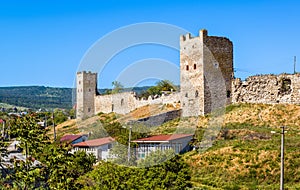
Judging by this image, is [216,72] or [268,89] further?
[216,72]

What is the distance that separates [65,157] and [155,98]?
116 feet

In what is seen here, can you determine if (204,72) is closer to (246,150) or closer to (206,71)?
(206,71)

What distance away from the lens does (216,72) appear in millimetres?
38062

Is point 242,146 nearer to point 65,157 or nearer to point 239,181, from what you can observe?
point 239,181

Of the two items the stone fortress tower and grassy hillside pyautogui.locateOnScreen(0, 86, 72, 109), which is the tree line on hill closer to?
grassy hillside pyautogui.locateOnScreen(0, 86, 72, 109)

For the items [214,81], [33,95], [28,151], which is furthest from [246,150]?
[33,95]

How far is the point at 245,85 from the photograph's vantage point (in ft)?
124

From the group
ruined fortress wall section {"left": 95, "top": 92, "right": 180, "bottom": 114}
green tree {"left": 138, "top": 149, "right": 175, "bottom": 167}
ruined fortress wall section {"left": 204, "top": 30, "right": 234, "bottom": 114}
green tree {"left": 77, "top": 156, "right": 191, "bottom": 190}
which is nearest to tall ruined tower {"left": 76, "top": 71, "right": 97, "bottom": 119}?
ruined fortress wall section {"left": 95, "top": 92, "right": 180, "bottom": 114}

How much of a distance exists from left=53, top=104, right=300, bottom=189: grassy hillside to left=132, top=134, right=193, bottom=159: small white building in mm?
714

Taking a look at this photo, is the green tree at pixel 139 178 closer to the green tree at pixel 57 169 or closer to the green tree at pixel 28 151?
the green tree at pixel 57 169

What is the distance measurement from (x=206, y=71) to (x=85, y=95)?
3410 centimetres

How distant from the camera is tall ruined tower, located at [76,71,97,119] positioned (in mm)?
68875

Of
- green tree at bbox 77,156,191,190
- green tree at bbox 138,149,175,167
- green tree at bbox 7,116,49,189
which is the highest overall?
green tree at bbox 7,116,49,189

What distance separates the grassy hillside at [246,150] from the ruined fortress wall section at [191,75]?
131 centimetres
